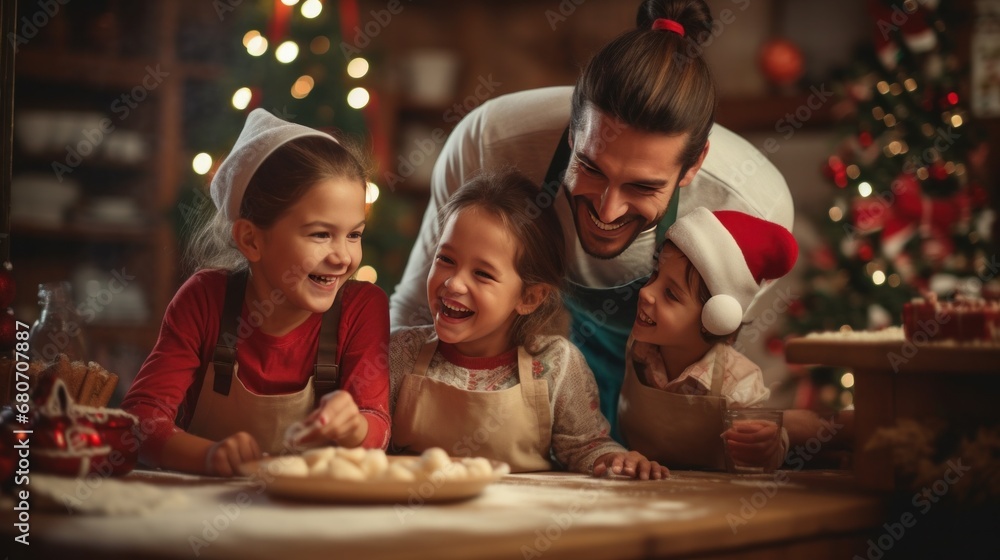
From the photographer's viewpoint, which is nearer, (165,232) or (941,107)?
(941,107)

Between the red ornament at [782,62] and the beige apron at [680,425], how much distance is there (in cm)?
287

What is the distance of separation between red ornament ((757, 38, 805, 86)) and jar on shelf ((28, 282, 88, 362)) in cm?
337

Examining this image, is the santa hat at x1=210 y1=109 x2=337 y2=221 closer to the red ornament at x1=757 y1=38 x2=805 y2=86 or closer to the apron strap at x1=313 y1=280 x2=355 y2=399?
the apron strap at x1=313 y1=280 x2=355 y2=399

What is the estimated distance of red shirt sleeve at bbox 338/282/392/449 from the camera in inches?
61.1

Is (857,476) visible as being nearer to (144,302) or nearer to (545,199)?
(545,199)

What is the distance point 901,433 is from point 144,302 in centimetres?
382

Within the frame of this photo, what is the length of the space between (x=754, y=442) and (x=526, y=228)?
1.78 feet

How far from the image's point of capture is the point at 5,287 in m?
1.53

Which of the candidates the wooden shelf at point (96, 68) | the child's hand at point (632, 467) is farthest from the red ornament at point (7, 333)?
the wooden shelf at point (96, 68)

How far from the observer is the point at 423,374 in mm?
1686

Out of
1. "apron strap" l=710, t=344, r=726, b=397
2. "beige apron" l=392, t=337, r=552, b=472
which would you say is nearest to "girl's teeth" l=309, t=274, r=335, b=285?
"beige apron" l=392, t=337, r=552, b=472

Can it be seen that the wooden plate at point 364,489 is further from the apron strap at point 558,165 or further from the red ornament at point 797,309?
the red ornament at point 797,309

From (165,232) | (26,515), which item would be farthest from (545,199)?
(165,232)

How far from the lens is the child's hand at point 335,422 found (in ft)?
4.37
